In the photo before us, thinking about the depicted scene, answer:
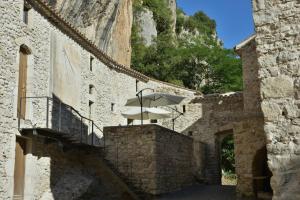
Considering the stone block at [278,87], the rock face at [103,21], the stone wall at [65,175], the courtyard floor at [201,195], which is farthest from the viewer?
the rock face at [103,21]

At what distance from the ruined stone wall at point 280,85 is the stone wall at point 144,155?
9.46 metres

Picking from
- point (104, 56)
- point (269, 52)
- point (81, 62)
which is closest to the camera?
point (269, 52)

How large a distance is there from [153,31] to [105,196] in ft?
73.5

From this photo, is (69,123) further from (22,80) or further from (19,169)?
(19,169)

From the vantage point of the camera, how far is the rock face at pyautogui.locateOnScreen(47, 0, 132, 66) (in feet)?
81.6

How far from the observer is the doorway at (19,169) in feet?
44.2

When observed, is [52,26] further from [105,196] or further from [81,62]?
[105,196]

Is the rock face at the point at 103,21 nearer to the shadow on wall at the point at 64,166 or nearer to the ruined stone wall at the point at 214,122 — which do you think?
the ruined stone wall at the point at 214,122

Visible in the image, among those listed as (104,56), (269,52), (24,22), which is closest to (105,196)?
(24,22)

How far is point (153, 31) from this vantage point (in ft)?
115

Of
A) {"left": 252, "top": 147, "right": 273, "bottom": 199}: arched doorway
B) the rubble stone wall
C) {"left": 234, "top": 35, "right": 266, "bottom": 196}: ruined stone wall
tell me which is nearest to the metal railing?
{"left": 234, "top": 35, "right": 266, "bottom": 196}: ruined stone wall

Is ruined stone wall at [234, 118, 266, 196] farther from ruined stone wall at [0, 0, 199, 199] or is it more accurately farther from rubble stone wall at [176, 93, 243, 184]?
rubble stone wall at [176, 93, 243, 184]

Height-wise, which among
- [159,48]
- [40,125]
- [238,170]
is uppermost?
[159,48]

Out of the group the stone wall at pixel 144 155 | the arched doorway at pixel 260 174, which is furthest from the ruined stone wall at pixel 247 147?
the stone wall at pixel 144 155
